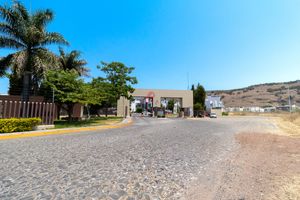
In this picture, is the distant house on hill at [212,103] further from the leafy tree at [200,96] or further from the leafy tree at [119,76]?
the leafy tree at [119,76]

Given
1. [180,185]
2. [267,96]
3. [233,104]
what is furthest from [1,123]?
[267,96]

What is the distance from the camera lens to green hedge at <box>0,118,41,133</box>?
11266 mm

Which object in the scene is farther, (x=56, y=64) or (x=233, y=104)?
(x=233, y=104)

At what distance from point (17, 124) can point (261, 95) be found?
12232cm

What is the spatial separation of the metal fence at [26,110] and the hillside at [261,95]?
103834mm

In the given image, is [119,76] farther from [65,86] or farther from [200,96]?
[200,96]

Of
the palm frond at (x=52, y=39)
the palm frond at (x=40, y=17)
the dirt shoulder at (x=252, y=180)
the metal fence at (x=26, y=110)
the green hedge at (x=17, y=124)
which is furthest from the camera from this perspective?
the palm frond at (x=52, y=39)

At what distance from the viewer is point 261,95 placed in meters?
110

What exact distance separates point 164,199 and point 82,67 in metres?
28.6

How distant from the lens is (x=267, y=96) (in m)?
106

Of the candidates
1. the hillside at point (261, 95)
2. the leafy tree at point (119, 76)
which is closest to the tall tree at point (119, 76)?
the leafy tree at point (119, 76)

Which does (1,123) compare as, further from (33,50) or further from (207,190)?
(207,190)

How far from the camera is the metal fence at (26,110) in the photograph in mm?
12471

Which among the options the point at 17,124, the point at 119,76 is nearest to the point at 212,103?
the point at 119,76
